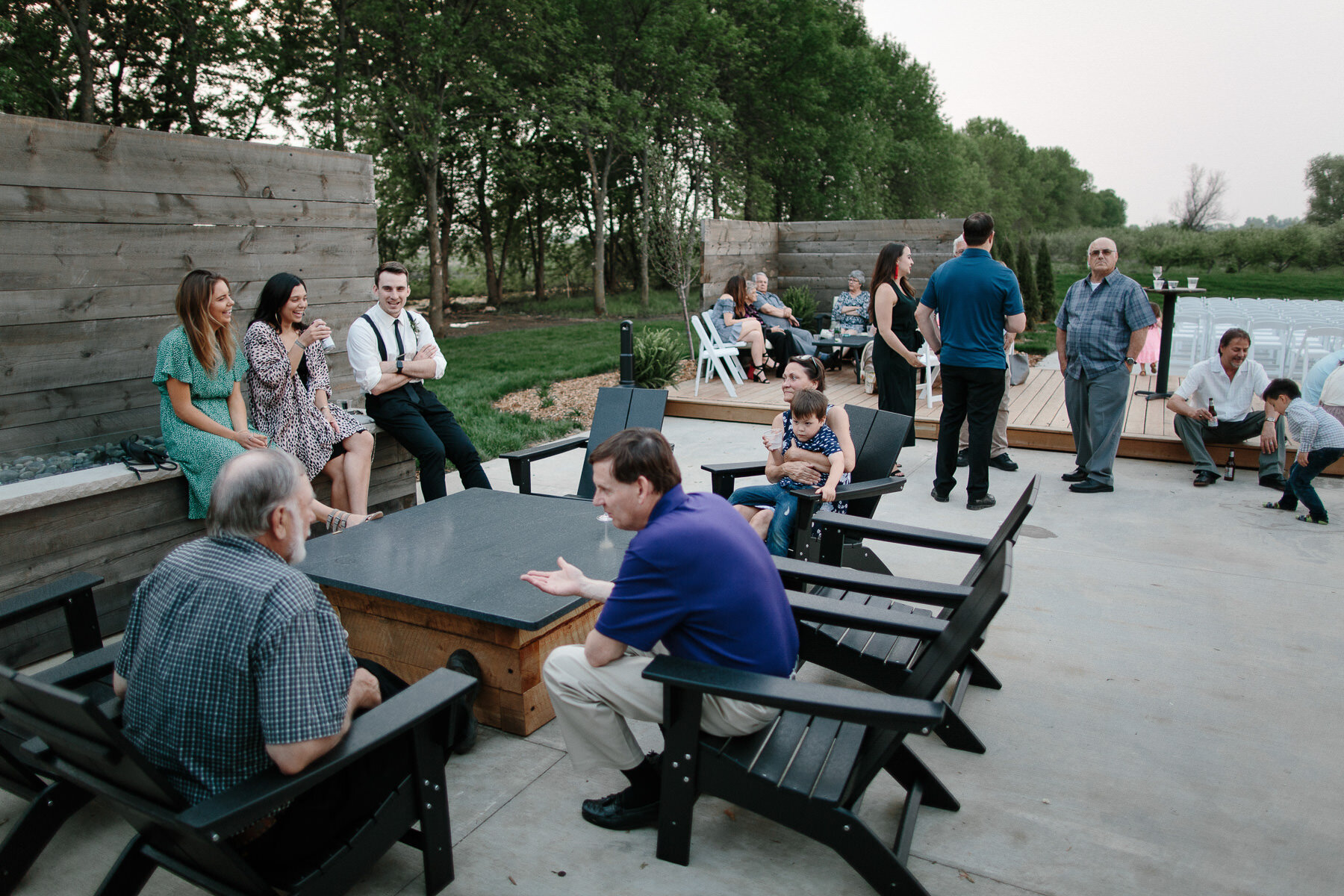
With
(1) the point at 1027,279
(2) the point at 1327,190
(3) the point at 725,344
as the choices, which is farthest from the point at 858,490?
(2) the point at 1327,190

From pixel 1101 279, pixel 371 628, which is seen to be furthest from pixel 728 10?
pixel 371 628

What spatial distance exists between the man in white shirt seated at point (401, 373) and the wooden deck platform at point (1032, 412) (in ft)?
12.1

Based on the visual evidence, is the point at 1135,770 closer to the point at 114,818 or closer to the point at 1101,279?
the point at 114,818

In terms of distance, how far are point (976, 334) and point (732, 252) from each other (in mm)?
6228

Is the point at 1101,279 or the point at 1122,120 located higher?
the point at 1122,120

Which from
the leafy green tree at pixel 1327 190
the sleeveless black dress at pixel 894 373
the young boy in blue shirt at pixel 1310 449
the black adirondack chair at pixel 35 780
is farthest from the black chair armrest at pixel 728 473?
the leafy green tree at pixel 1327 190

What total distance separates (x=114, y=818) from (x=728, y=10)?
27147 mm

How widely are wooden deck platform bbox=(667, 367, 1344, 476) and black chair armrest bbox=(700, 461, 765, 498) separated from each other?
359 cm

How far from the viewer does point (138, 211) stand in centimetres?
422

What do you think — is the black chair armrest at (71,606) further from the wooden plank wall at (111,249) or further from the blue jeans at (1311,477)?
the blue jeans at (1311,477)

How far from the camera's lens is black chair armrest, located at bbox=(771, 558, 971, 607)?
2.63m

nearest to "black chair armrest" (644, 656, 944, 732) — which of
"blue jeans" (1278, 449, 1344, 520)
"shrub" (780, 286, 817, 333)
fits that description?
"blue jeans" (1278, 449, 1344, 520)

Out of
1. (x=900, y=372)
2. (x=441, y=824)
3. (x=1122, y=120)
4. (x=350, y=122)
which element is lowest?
(x=441, y=824)

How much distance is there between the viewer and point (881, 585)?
270 centimetres
